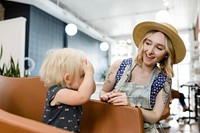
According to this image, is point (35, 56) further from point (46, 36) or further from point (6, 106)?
point (6, 106)

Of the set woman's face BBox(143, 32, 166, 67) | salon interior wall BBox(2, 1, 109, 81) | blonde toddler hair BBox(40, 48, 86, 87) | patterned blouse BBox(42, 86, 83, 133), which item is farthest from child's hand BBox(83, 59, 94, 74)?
salon interior wall BBox(2, 1, 109, 81)

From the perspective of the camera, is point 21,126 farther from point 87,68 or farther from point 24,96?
point 24,96

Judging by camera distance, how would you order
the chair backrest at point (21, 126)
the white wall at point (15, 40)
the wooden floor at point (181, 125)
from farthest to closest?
the white wall at point (15, 40) < the wooden floor at point (181, 125) < the chair backrest at point (21, 126)

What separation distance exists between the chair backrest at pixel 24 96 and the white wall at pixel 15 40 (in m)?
2.73

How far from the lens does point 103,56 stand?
1207 cm

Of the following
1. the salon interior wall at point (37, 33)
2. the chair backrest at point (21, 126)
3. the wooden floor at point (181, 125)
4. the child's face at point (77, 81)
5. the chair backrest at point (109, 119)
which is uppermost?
the salon interior wall at point (37, 33)

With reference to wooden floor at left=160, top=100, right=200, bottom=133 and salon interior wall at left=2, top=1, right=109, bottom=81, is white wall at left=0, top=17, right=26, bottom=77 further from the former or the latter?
wooden floor at left=160, top=100, right=200, bottom=133

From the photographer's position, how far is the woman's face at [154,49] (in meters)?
1.35

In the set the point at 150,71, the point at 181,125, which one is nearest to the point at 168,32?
the point at 150,71

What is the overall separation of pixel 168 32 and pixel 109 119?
64 centimetres

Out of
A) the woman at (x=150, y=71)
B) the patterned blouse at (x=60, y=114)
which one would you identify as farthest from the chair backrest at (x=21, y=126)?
the woman at (x=150, y=71)

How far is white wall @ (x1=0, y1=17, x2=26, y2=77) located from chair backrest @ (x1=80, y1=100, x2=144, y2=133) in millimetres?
3176

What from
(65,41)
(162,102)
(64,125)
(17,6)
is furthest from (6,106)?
(65,41)

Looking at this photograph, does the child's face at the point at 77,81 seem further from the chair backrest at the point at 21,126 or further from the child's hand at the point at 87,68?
the chair backrest at the point at 21,126
